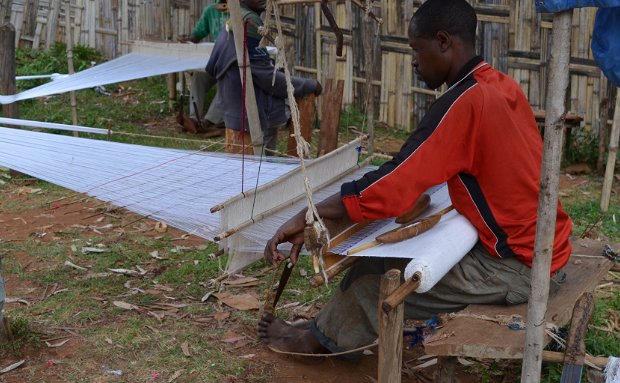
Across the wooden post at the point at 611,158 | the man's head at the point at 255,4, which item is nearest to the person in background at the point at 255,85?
the man's head at the point at 255,4

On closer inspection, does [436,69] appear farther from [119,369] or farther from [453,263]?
[119,369]

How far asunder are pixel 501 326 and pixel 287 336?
1195mm

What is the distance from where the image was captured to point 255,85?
18.5 ft

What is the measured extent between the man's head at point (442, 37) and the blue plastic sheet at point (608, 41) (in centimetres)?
52

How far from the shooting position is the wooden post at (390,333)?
8.82 ft

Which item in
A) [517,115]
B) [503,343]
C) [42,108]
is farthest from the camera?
[42,108]

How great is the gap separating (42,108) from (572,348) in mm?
7361

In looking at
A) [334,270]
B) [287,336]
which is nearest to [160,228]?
[287,336]

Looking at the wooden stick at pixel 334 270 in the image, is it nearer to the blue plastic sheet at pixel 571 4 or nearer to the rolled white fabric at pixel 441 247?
the rolled white fabric at pixel 441 247

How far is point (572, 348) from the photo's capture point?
2.84 meters

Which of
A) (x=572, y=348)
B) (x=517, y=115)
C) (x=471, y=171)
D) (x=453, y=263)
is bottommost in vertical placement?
(x=572, y=348)

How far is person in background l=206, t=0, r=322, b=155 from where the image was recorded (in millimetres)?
5527

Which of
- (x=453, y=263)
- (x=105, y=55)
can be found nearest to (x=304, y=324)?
(x=453, y=263)

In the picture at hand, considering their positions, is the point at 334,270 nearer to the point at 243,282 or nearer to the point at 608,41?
the point at 608,41
